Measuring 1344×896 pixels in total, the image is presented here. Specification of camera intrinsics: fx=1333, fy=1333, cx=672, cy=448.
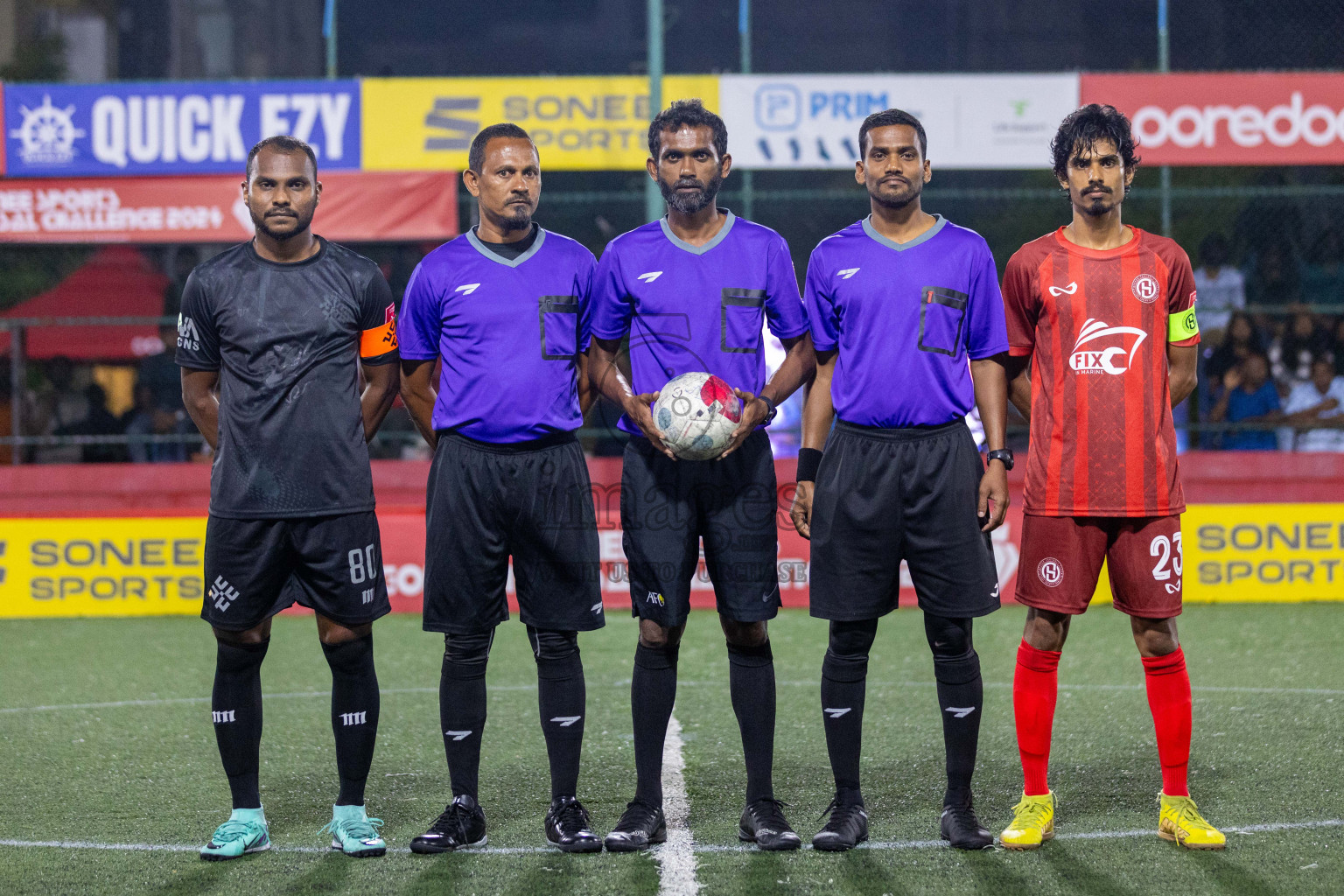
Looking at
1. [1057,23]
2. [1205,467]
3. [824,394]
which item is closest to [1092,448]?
[824,394]

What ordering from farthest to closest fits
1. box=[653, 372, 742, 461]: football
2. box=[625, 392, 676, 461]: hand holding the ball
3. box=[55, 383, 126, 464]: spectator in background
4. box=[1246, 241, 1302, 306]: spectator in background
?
box=[1246, 241, 1302, 306]: spectator in background
box=[55, 383, 126, 464]: spectator in background
box=[625, 392, 676, 461]: hand holding the ball
box=[653, 372, 742, 461]: football

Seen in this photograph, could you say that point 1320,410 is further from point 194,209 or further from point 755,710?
point 194,209

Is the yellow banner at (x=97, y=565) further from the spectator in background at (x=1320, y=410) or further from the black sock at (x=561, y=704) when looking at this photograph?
the spectator in background at (x=1320, y=410)

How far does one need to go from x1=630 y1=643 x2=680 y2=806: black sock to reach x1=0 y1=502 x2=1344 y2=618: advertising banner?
4.85 meters

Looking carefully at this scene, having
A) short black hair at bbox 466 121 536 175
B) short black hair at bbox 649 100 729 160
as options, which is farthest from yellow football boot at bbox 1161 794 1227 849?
short black hair at bbox 466 121 536 175

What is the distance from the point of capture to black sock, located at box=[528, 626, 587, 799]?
418 centimetres

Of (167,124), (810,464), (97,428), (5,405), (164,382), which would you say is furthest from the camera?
(5,405)

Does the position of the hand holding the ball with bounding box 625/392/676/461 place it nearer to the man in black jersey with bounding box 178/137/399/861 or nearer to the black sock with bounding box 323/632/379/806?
the man in black jersey with bounding box 178/137/399/861

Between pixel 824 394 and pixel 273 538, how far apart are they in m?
1.77

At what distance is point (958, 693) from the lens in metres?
4.11

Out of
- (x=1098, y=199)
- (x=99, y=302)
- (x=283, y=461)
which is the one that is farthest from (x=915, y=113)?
(x=99, y=302)

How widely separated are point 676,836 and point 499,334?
167cm

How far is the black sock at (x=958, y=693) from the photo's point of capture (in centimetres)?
411

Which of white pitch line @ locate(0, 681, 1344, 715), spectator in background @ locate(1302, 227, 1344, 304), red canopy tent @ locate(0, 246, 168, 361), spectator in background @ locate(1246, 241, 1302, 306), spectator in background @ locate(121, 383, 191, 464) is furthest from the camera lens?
red canopy tent @ locate(0, 246, 168, 361)
